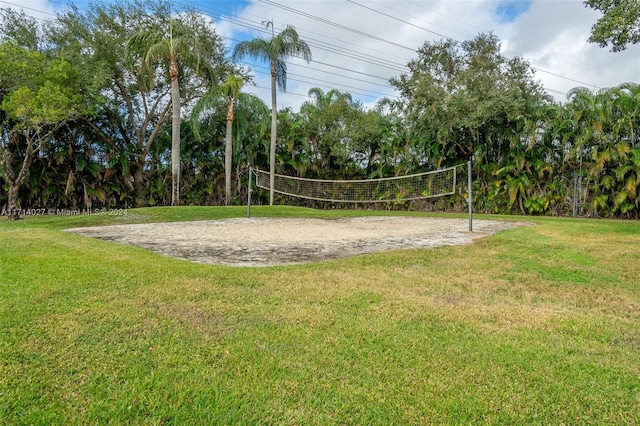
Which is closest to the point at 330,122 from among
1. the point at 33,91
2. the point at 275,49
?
the point at 275,49

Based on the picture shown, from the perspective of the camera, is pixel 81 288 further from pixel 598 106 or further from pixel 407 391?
pixel 598 106

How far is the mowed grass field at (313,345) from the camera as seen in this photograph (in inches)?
62.0

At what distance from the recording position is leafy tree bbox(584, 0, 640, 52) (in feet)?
19.7

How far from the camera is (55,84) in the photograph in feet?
35.8

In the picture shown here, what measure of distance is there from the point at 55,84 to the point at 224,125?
287 inches

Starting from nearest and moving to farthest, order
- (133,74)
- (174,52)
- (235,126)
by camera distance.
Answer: (174,52) < (133,74) < (235,126)

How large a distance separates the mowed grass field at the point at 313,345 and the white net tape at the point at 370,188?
11.6 m

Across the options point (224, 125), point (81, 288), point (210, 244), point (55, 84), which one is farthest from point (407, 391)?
point (224, 125)

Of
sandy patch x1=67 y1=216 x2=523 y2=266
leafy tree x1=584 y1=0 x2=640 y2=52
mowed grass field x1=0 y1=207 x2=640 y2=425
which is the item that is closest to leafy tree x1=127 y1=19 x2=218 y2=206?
sandy patch x1=67 y1=216 x2=523 y2=266

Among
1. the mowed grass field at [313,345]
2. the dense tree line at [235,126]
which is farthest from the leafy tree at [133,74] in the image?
the mowed grass field at [313,345]

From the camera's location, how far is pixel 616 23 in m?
6.14

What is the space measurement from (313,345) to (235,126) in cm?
1610

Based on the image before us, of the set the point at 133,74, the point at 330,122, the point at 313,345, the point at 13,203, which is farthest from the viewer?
the point at 330,122

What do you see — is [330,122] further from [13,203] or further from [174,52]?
[13,203]
